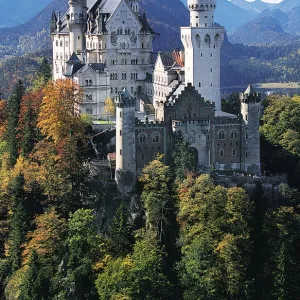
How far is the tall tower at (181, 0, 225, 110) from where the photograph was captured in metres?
86.9

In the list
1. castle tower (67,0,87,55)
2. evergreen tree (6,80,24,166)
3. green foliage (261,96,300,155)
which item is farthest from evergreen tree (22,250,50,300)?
castle tower (67,0,87,55)

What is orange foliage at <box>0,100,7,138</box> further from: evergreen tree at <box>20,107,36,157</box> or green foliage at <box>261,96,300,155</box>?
green foliage at <box>261,96,300,155</box>

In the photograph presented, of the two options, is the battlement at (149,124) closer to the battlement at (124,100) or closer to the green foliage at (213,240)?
the battlement at (124,100)

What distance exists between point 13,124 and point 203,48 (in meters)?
21.7

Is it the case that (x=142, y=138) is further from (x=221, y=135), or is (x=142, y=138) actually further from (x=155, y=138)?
(x=221, y=135)

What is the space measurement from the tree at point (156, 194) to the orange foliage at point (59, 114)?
9875 mm

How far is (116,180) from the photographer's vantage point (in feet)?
256

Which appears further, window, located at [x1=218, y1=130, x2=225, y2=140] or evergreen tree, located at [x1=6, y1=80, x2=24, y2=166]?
evergreen tree, located at [x1=6, y1=80, x2=24, y2=166]

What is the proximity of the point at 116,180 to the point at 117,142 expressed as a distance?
11.6 ft

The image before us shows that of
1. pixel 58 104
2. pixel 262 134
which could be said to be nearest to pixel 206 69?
pixel 262 134

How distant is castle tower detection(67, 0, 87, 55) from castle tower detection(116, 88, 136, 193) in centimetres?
2897

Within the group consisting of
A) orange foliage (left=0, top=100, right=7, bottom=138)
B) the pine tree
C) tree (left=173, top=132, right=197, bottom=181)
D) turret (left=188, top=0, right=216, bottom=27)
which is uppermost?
turret (left=188, top=0, right=216, bottom=27)

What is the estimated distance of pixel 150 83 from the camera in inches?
3952

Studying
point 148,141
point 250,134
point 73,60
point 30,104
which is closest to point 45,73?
point 73,60
